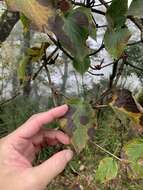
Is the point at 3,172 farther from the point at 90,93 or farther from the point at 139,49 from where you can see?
the point at 139,49

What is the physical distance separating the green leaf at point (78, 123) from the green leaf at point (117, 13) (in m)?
0.14

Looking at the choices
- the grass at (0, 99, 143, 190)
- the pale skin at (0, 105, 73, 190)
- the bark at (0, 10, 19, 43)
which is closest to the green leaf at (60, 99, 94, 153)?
the pale skin at (0, 105, 73, 190)

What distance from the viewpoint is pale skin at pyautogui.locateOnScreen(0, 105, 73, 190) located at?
86cm

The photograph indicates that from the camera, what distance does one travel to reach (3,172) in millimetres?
908

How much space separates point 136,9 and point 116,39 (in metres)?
0.06

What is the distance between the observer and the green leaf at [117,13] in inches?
26.1

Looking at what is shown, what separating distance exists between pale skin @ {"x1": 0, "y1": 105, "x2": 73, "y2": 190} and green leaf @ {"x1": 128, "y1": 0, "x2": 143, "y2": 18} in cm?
21

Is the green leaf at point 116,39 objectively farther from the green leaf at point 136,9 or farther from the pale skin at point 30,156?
the pale skin at point 30,156

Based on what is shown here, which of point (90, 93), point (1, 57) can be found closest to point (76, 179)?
point (90, 93)

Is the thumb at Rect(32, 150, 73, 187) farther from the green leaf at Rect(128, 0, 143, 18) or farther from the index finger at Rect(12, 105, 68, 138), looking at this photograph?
the green leaf at Rect(128, 0, 143, 18)

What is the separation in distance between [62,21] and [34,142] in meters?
0.54

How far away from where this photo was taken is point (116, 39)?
67 centimetres

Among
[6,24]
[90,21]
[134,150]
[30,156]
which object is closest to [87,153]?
[6,24]

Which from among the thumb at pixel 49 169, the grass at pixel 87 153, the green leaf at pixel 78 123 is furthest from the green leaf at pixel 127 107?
the grass at pixel 87 153
